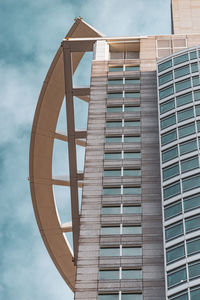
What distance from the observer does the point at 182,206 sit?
4362 cm

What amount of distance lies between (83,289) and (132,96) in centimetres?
2137

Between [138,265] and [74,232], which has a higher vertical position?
[74,232]

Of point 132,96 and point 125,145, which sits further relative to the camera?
point 132,96

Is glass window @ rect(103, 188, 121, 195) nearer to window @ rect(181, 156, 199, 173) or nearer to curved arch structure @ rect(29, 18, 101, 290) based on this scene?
window @ rect(181, 156, 199, 173)

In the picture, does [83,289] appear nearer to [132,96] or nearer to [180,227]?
[180,227]

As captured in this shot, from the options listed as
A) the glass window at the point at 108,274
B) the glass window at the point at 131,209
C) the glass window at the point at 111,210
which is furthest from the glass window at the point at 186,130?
the glass window at the point at 108,274

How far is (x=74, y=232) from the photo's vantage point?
6700 cm

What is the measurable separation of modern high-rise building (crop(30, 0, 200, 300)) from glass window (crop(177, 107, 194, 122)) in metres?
0.13

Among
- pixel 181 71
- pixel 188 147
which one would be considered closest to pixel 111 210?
pixel 188 147

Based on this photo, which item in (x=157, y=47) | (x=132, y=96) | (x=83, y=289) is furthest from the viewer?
(x=157, y=47)

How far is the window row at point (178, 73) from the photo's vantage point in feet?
180

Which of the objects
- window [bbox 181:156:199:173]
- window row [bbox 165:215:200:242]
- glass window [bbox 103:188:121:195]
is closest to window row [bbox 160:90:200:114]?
window [bbox 181:156:199:173]

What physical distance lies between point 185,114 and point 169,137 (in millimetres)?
2587

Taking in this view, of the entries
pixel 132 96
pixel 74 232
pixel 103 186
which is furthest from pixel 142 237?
pixel 74 232
